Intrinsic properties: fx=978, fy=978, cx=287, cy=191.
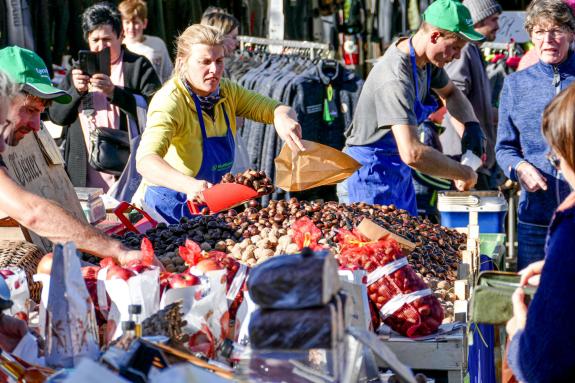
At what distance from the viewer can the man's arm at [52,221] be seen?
305 centimetres

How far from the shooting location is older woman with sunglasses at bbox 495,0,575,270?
15.1 feet

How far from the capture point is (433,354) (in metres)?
2.80

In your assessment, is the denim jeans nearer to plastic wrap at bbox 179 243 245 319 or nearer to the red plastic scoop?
the red plastic scoop

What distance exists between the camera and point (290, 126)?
4.48m

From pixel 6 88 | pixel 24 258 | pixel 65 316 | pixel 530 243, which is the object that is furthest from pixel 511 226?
pixel 65 316

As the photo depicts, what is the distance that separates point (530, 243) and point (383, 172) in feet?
2.66

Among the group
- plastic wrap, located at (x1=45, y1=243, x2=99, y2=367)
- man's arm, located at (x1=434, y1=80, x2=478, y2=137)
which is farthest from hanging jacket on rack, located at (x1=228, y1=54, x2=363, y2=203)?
plastic wrap, located at (x1=45, y1=243, x2=99, y2=367)

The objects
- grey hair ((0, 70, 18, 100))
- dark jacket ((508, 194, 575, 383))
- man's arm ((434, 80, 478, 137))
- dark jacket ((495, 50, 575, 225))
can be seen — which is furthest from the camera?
man's arm ((434, 80, 478, 137))

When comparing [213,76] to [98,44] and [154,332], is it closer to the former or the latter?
[98,44]

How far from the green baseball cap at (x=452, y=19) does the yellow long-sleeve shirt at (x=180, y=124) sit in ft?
2.84

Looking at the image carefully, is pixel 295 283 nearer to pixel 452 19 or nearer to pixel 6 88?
pixel 6 88

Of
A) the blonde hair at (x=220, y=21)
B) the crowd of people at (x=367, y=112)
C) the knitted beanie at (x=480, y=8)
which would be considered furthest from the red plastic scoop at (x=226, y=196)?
the knitted beanie at (x=480, y=8)

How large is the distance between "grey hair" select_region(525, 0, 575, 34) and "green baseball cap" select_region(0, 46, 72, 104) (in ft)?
7.54

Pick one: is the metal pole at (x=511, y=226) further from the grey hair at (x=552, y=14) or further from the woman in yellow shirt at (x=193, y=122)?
the woman in yellow shirt at (x=193, y=122)
